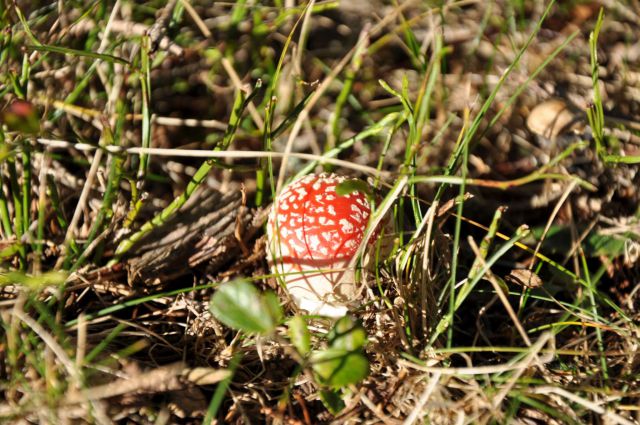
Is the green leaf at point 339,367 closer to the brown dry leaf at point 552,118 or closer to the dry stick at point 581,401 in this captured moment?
the dry stick at point 581,401

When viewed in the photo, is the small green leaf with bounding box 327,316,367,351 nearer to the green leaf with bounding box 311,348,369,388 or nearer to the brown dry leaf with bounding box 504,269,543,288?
the green leaf with bounding box 311,348,369,388

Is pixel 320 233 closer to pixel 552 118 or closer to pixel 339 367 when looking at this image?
pixel 339 367

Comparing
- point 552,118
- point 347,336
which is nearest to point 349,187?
point 347,336

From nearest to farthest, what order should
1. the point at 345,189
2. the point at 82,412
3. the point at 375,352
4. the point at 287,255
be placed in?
1. the point at 82,412
2. the point at 345,189
3. the point at 375,352
4. the point at 287,255

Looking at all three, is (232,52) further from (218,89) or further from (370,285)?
(370,285)

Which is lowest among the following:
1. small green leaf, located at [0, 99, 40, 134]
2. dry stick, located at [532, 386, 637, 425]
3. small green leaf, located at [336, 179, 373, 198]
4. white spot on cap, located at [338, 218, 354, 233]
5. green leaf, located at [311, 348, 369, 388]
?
dry stick, located at [532, 386, 637, 425]

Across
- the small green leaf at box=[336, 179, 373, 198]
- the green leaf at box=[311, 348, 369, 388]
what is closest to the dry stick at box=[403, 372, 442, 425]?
the green leaf at box=[311, 348, 369, 388]

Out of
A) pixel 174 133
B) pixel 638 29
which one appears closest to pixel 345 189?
pixel 174 133
